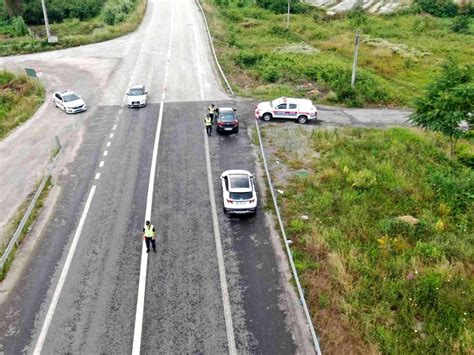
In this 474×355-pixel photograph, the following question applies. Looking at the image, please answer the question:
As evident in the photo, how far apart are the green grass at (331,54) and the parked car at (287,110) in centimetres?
577

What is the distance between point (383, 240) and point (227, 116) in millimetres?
15345

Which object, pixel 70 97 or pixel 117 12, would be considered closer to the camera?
pixel 70 97

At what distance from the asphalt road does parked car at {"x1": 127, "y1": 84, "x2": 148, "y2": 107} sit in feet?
5.69

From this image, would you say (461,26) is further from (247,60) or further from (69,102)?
(69,102)

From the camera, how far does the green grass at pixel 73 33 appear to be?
172 feet

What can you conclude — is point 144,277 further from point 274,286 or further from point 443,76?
point 443,76

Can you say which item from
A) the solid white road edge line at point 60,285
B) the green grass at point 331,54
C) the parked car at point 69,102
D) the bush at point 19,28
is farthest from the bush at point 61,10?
the solid white road edge line at point 60,285

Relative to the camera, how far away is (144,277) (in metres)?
17.8

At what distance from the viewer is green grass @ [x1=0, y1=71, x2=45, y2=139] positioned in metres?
33.9

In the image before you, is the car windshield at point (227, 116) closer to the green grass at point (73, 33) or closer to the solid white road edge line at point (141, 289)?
the solid white road edge line at point (141, 289)

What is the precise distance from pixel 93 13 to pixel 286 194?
2791 inches

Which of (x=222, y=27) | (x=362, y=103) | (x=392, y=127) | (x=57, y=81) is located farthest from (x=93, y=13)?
(x=392, y=127)

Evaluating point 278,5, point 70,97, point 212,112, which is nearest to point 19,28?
point 70,97

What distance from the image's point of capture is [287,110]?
110 feet
